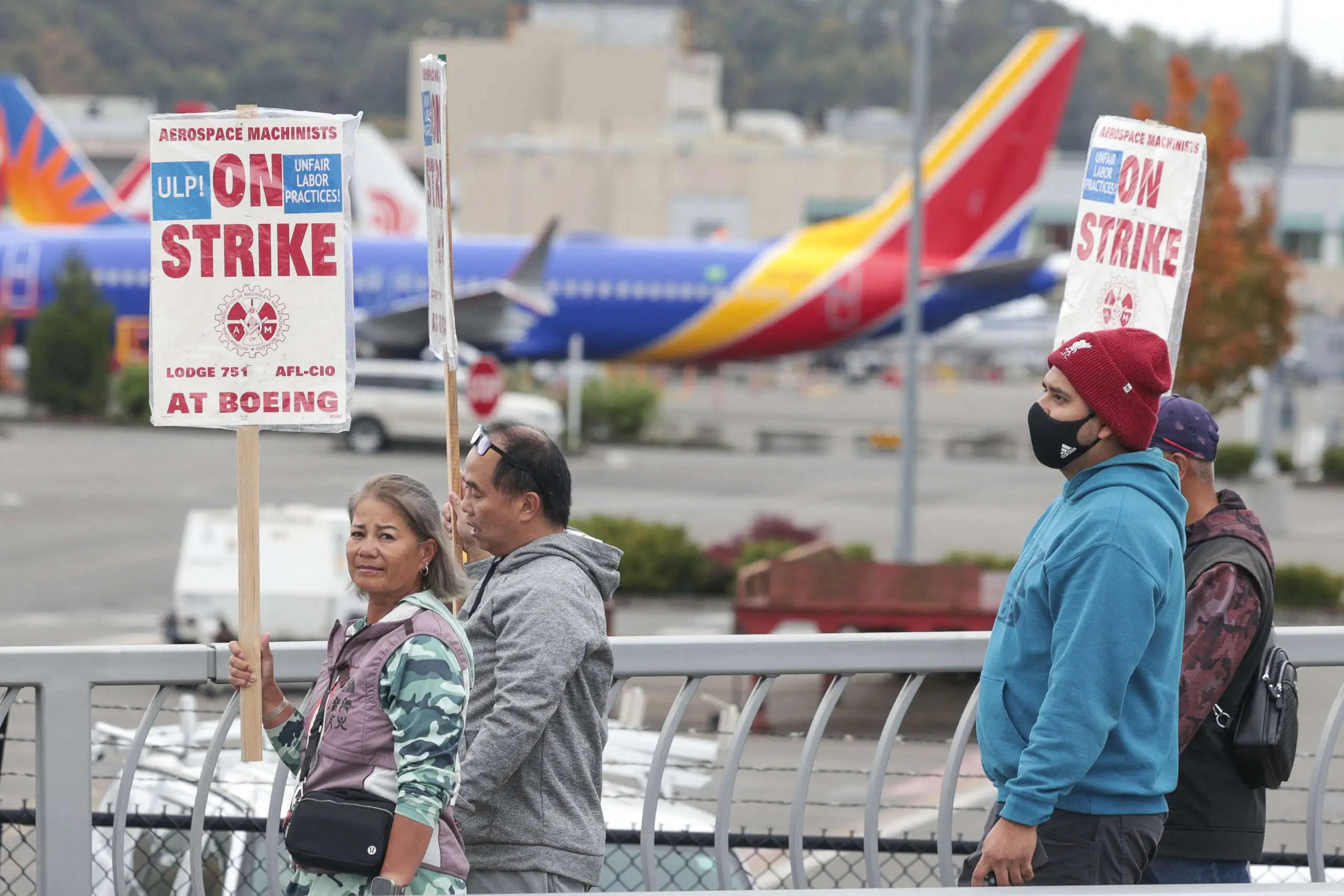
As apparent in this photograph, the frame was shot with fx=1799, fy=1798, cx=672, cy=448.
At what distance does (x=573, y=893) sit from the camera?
3.79m

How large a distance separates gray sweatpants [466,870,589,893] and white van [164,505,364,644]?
34.1ft

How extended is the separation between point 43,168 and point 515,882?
154 ft

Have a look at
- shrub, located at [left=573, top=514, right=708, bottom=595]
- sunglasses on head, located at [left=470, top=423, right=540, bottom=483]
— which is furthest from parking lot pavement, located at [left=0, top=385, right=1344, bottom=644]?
sunglasses on head, located at [left=470, top=423, right=540, bottom=483]

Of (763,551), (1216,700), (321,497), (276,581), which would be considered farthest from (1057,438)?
(321,497)

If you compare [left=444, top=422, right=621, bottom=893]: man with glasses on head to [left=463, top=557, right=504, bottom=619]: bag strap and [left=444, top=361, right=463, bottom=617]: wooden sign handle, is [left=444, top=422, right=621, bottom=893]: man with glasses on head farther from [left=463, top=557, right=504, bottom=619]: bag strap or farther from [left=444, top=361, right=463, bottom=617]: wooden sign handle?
[left=444, top=361, right=463, bottom=617]: wooden sign handle

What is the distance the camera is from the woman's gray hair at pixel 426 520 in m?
3.64

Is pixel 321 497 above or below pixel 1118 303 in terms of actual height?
below

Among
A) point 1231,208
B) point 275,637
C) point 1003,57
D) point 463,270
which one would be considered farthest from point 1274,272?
point 1003,57

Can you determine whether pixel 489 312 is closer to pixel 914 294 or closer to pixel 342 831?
pixel 914 294

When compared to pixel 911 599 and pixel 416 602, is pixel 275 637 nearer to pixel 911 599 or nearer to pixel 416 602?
pixel 911 599

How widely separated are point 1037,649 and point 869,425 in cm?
3918

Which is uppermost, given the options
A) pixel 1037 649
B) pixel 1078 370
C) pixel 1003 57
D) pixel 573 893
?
pixel 1003 57

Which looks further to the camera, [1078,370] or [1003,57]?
[1003,57]

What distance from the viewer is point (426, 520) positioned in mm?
3650
